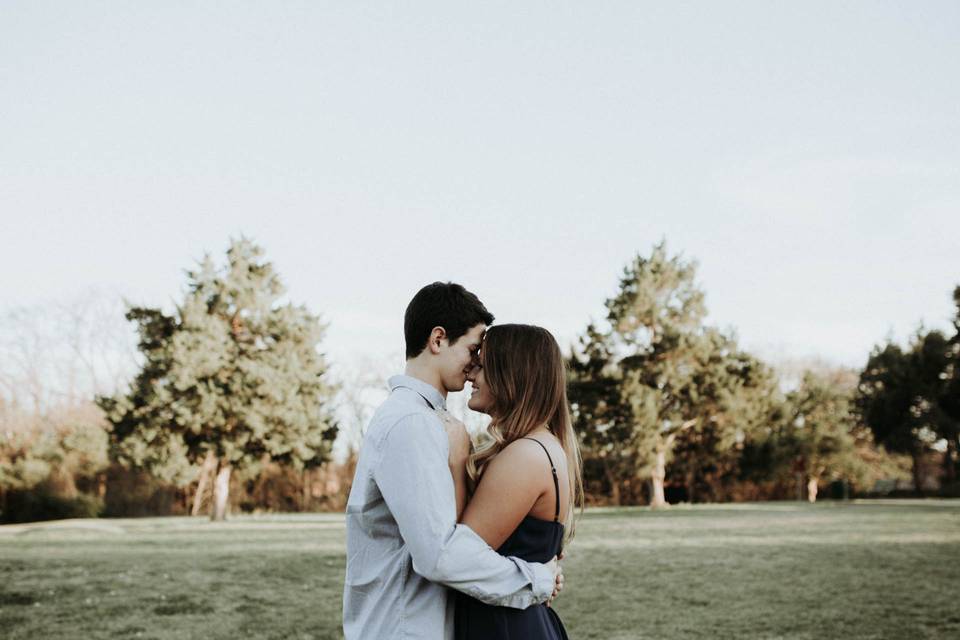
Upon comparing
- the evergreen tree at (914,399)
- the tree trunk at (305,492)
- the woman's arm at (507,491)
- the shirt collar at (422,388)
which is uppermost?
the evergreen tree at (914,399)

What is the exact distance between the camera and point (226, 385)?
32156 mm

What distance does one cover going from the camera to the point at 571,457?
3189 mm

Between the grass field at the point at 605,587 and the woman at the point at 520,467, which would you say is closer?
the woman at the point at 520,467

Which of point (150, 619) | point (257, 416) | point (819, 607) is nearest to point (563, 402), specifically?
point (150, 619)

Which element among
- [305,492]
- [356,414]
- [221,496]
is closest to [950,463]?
[356,414]

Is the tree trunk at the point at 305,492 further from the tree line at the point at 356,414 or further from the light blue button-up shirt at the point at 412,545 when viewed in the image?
the light blue button-up shirt at the point at 412,545

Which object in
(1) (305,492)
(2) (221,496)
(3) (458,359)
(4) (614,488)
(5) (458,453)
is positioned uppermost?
(3) (458,359)

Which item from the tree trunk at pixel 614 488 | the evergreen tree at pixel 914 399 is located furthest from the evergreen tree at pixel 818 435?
the tree trunk at pixel 614 488

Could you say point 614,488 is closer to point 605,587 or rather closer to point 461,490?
point 605,587

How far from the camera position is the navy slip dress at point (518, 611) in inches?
114

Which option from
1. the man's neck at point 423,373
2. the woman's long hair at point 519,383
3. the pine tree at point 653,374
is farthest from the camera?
the pine tree at point 653,374

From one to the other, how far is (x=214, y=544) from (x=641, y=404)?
866 inches

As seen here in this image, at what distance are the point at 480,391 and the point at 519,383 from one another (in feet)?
0.51

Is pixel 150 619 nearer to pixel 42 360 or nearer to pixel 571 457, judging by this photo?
pixel 571 457
